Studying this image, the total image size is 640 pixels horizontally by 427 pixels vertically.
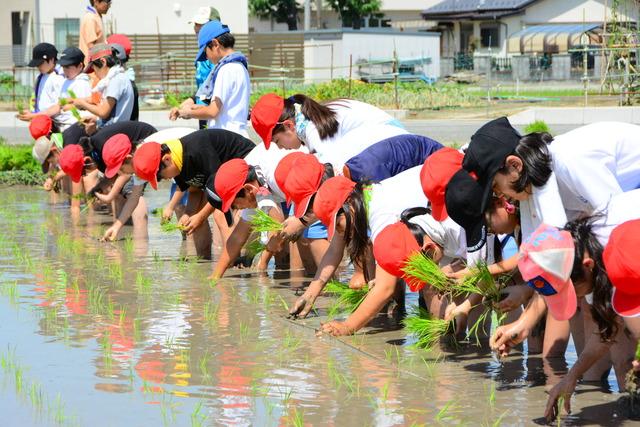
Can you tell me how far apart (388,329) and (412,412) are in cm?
166

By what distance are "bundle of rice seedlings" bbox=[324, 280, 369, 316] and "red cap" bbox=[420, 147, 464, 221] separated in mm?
1042

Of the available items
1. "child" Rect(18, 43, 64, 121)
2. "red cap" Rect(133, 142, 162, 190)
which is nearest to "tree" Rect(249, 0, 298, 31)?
"child" Rect(18, 43, 64, 121)

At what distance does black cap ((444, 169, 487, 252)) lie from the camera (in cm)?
512

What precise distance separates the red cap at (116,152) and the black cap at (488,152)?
4.35 meters

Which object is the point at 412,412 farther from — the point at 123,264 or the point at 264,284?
the point at 123,264

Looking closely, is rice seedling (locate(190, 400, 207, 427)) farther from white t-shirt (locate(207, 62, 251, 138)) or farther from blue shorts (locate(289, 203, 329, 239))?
white t-shirt (locate(207, 62, 251, 138))

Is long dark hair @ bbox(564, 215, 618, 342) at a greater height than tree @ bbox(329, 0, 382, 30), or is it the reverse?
tree @ bbox(329, 0, 382, 30)

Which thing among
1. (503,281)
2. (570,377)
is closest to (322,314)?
(503,281)

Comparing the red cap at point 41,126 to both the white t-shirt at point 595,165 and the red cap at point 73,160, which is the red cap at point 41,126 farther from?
the white t-shirt at point 595,165

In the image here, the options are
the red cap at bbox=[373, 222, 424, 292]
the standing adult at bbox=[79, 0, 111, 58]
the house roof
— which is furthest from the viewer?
the house roof

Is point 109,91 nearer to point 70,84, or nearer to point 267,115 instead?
point 70,84

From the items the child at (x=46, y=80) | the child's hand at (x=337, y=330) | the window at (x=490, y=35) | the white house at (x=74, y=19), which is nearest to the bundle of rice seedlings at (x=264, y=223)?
the child's hand at (x=337, y=330)

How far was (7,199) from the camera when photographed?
1276cm

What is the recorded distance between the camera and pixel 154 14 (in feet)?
125
